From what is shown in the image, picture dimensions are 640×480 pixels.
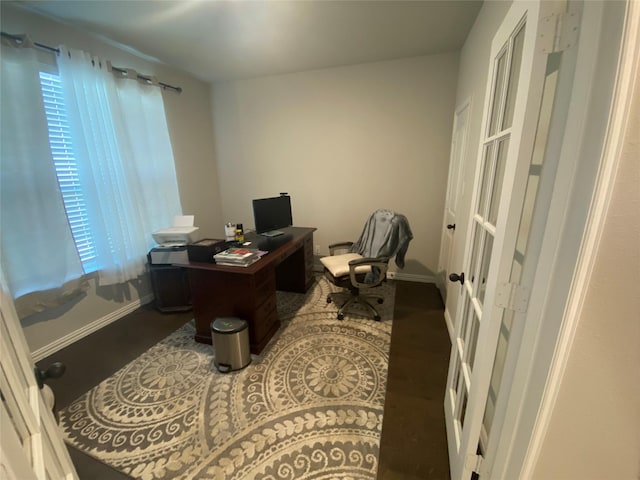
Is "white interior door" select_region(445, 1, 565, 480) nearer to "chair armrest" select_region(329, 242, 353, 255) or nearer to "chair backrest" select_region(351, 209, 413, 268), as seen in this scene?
"chair backrest" select_region(351, 209, 413, 268)

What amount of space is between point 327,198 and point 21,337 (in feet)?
10.2

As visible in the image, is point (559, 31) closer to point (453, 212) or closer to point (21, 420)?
point (21, 420)

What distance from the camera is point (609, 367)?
66cm

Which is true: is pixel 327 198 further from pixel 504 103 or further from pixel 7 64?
pixel 7 64

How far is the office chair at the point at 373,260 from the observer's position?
7.99 feet

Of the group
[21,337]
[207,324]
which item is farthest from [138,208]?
[21,337]

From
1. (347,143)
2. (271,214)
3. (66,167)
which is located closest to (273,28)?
(347,143)

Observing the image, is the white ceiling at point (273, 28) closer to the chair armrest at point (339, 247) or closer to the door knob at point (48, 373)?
the chair armrest at point (339, 247)

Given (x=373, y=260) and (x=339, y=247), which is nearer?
(x=373, y=260)

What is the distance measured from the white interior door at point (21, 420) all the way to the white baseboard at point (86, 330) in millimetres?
1885

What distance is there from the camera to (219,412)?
1.61m

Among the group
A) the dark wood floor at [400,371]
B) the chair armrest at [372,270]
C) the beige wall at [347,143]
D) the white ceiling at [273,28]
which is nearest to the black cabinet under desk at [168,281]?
the dark wood floor at [400,371]

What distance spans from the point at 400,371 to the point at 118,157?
3083 mm

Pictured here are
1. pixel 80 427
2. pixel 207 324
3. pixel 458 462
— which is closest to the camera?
pixel 458 462
